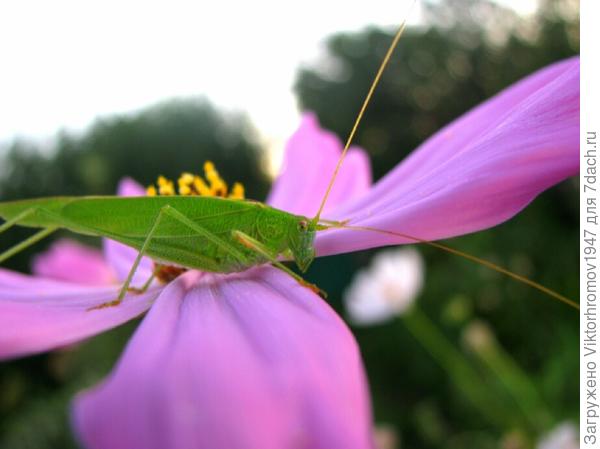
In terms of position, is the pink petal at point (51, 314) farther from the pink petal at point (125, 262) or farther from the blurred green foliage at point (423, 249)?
the blurred green foliage at point (423, 249)

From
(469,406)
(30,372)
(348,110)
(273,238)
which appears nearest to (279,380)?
(273,238)

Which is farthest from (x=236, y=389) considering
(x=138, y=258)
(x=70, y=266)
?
(x=70, y=266)

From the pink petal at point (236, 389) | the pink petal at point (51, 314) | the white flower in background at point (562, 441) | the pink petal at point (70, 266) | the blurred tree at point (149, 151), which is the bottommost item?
the blurred tree at point (149, 151)

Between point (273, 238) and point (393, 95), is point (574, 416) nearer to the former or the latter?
point (273, 238)

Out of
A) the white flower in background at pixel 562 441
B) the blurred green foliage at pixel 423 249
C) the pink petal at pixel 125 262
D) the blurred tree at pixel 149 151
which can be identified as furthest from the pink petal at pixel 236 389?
the blurred tree at pixel 149 151

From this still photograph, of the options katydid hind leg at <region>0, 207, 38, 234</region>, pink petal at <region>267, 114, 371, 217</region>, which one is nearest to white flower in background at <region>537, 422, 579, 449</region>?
pink petal at <region>267, 114, 371, 217</region>

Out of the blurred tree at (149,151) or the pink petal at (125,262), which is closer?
the pink petal at (125,262)

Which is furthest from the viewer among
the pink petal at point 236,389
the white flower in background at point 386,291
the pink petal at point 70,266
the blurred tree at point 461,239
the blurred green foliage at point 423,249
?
→ the blurred tree at point 461,239

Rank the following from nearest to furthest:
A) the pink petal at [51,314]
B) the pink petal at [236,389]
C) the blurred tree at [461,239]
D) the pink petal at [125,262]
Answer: the pink petal at [236,389]
the pink petal at [51,314]
the pink petal at [125,262]
the blurred tree at [461,239]

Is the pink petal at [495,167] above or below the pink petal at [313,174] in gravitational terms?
above
